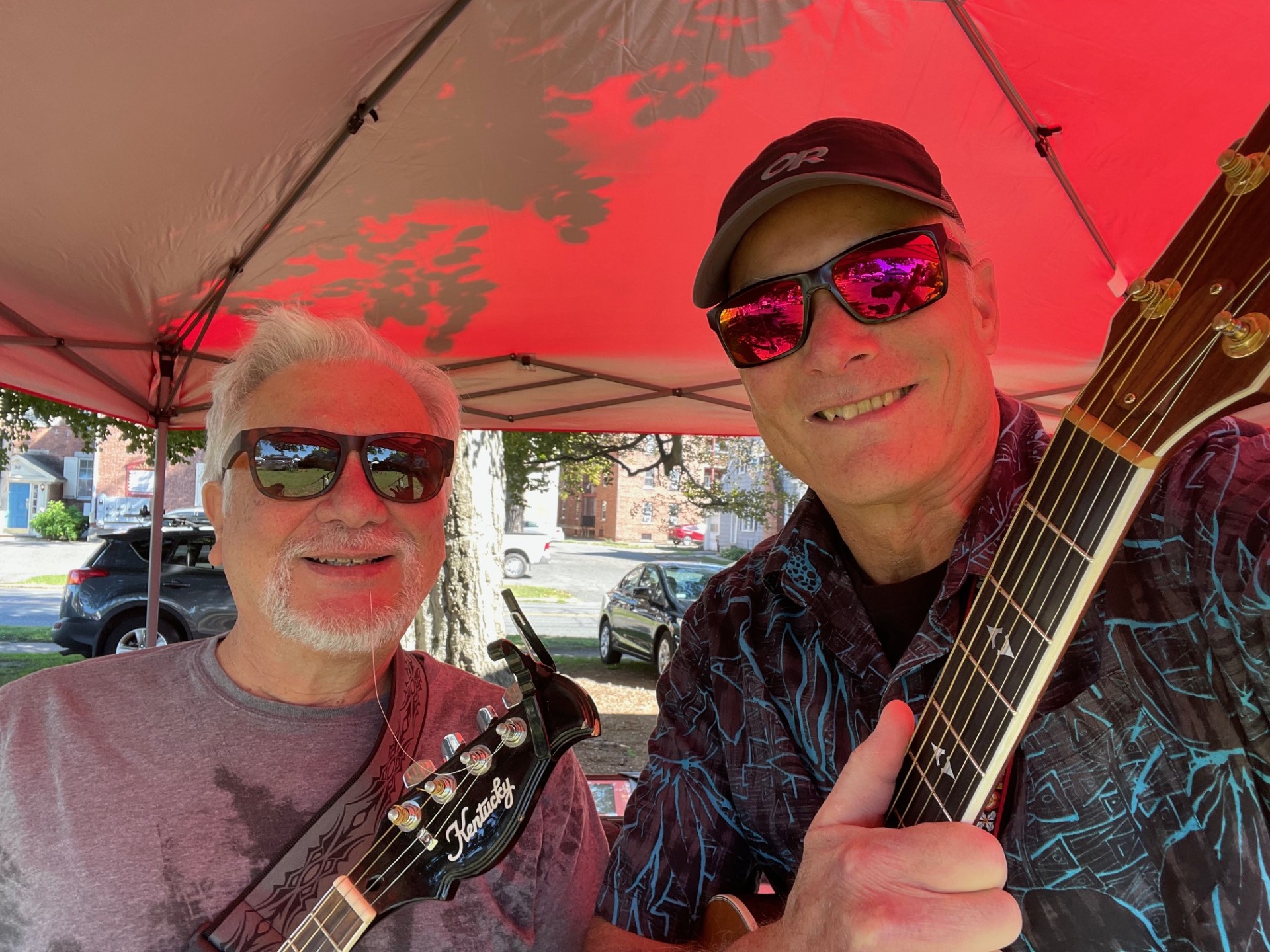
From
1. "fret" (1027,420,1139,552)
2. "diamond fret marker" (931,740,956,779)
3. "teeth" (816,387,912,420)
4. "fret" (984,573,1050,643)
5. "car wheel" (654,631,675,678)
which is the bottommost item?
"car wheel" (654,631,675,678)

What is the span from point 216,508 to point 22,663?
10.8 metres

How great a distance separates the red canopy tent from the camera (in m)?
2.00

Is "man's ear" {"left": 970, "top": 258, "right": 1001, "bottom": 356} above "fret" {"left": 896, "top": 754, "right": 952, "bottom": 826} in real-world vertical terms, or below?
above

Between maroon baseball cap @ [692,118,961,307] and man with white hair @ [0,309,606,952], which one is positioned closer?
maroon baseball cap @ [692,118,961,307]

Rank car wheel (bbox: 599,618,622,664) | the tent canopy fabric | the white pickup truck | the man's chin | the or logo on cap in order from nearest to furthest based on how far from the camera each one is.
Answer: the or logo on cap
the man's chin
the tent canopy fabric
car wheel (bbox: 599,618,622,664)
the white pickup truck

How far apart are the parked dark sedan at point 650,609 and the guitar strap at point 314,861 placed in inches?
332

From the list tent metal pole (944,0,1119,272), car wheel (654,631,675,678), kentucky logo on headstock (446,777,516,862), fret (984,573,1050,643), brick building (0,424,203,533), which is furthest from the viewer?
brick building (0,424,203,533)

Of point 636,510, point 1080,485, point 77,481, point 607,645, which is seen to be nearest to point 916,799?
point 1080,485

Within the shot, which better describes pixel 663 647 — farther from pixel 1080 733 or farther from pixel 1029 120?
pixel 1080 733

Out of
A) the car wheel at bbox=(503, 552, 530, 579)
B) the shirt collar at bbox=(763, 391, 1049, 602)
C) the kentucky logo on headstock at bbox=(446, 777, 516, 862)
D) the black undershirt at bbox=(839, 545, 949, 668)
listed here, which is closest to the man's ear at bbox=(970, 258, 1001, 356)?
the shirt collar at bbox=(763, 391, 1049, 602)

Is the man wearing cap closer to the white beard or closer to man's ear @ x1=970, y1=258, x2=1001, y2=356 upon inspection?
man's ear @ x1=970, y1=258, x2=1001, y2=356

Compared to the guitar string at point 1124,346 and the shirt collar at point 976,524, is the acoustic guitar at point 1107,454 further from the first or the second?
the shirt collar at point 976,524

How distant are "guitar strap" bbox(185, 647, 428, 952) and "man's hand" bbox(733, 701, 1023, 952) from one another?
3.08 ft

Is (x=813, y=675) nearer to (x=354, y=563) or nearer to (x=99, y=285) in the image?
(x=354, y=563)
